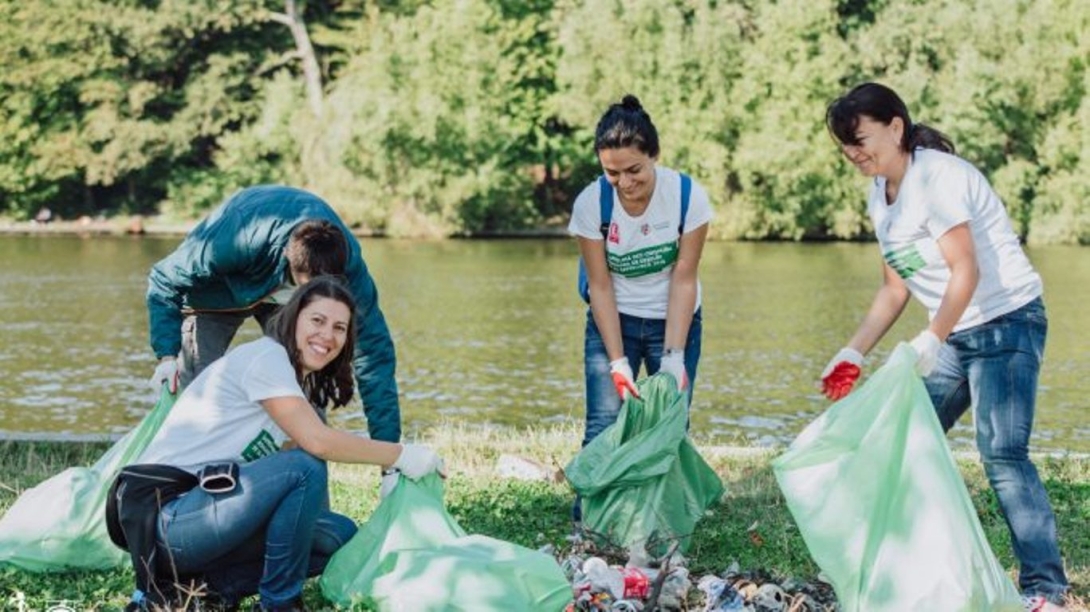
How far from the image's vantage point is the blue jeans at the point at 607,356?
5.27 metres

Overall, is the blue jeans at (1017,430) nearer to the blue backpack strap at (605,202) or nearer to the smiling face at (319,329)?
the blue backpack strap at (605,202)

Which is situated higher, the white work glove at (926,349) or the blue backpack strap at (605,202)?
the blue backpack strap at (605,202)

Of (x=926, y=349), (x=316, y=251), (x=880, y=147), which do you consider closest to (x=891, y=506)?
(x=926, y=349)

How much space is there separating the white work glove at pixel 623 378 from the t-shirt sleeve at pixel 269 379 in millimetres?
1486

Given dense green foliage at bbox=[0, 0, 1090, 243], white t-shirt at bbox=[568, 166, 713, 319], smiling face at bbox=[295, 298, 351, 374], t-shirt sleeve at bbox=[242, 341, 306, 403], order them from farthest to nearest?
1. dense green foliage at bbox=[0, 0, 1090, 243]
2. white t-shirt at bbox=[568, 166, 713, 319]
3. smiling face at bbox=[295, 298, 351, 374]
4. t-shirt sleeve at bbox=[242, 341, 306, 403]

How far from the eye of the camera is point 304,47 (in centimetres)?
3928

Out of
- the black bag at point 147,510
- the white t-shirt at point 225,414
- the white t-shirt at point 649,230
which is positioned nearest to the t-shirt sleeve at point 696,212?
the white t-shirt at point 649,230

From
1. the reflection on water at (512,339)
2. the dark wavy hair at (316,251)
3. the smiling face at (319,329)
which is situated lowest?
the reflection on water at (512,339)

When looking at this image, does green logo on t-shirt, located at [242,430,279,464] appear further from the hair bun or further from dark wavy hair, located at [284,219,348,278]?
the hair bun

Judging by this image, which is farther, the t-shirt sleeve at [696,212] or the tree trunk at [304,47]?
the tree trunk at [304,47]

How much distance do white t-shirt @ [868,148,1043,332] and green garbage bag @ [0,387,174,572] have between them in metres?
2.61

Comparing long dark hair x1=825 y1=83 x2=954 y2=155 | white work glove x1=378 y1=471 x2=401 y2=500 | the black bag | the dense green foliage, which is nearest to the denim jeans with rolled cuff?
white work glove x1=378 y1=471 x2=401 y2=500

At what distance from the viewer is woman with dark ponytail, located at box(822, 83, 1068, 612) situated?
163 inches

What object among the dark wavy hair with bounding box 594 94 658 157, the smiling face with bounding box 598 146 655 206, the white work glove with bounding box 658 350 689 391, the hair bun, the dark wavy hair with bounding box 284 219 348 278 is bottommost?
the white work glove with bounding box 658 350 689 391
